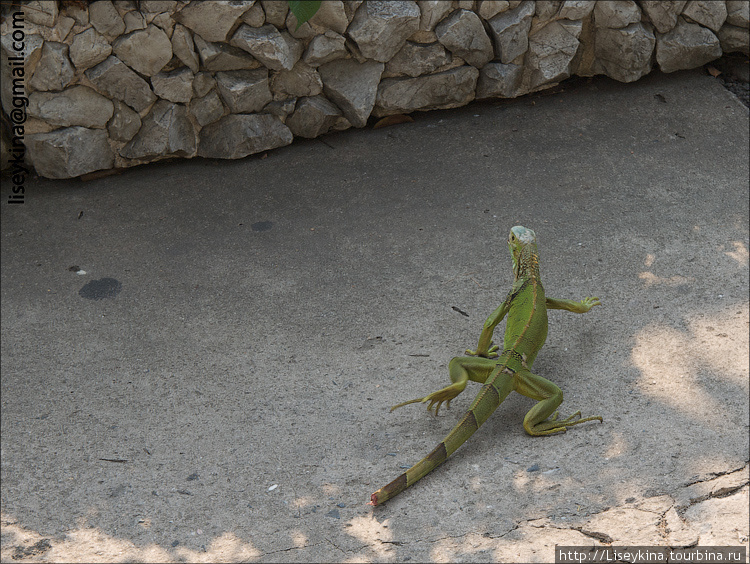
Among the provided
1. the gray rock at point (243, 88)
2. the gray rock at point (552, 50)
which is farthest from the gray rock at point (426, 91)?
the gray rock at point (243, 88)

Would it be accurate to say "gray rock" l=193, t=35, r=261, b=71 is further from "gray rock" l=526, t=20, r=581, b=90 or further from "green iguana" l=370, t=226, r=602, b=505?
"green iguana" l=370, t=226, r=602, b=505

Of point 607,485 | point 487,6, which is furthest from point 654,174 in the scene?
point 607,485

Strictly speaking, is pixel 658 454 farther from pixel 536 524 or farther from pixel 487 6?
pixel 487 6

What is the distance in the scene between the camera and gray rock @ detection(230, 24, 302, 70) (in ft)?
18.2

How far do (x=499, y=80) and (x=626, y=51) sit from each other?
1175mm

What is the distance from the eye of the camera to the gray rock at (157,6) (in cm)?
533

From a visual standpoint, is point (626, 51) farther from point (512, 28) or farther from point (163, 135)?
point (163, 135)

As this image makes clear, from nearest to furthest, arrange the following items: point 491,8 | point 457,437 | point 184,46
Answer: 1. point 457,437
2. point 184,46
3. point 491,8

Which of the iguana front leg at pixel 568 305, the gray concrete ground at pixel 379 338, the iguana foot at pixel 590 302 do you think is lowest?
the gray concrete ground at pixel 379 338

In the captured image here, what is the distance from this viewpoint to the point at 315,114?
6117 millimetres

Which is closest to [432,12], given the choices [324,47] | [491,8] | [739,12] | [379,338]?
[491,8]

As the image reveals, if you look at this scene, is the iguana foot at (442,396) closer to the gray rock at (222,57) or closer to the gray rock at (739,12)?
the gray rock at (222,57)

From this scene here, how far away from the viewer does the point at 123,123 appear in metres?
5.71

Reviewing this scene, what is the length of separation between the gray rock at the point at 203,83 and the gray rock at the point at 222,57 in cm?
7
